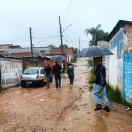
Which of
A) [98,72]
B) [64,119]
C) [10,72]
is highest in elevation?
[98,72]

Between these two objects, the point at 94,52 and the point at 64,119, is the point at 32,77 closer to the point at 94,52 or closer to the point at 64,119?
the point at 94,52

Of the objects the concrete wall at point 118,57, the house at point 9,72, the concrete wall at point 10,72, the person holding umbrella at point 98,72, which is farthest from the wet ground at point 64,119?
the concrete wall at point 10,72

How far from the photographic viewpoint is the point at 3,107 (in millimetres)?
13547

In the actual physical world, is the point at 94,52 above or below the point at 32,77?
above

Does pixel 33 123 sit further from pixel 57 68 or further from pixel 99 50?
pixel 57 68

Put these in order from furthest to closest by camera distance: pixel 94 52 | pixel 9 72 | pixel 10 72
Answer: pixel 10 72, pixel 9 72, pixel 94 52

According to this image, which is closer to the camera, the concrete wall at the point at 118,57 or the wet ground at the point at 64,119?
the wet ground at the point at 64,119

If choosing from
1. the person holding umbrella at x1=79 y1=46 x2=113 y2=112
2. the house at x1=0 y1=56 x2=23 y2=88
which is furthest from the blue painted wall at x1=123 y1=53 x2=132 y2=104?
the house at x1=0 y1=56 x2=23 y2=88

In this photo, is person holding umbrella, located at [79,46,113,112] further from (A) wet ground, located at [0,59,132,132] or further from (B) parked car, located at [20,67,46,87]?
(B) parked car, located at [20,67,46,87]

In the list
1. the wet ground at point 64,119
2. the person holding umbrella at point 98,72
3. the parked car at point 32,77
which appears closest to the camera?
the wet ground at point 64,119

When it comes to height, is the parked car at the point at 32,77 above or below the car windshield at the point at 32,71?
below

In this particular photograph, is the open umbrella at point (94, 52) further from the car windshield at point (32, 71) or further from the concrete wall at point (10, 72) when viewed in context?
the car windshield at point (32, 71)

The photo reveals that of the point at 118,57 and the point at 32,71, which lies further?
the point at 32,71

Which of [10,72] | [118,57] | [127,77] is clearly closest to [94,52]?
[127,77]
